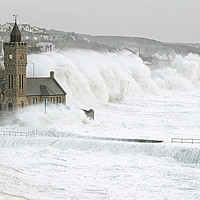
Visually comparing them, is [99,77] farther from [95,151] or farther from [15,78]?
[95,151]

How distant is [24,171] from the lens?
3136 centimetres

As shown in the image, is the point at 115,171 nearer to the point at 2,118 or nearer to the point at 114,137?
the point at 114,137

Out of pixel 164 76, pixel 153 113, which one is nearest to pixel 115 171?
pixel 153 113

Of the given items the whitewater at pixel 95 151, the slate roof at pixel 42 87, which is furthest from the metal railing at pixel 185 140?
the slate roof at pixel 42 87

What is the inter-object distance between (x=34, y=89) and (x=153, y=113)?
1297 cm

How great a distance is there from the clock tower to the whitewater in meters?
1.18

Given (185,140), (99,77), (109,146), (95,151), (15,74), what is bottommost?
(95,151)

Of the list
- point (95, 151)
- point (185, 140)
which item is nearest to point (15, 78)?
point (95, 151)

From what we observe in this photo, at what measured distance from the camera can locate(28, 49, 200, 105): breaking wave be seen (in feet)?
210

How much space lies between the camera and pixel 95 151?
119ft

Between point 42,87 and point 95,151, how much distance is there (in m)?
13.2

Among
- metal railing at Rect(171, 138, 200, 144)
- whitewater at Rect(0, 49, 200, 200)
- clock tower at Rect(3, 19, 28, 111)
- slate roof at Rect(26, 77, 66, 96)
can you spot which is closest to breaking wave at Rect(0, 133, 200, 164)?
whitewater at Rect(0, 49, 200, 200)

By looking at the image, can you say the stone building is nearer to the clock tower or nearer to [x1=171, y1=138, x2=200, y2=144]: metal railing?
the clock tower

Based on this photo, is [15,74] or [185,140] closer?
[185,140]
